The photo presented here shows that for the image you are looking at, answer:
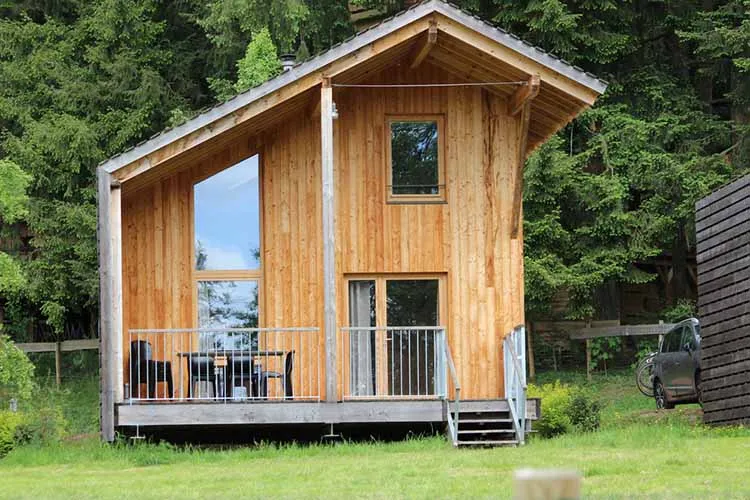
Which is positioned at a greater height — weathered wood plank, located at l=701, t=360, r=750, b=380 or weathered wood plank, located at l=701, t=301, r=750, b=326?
weathered wood plank, located at l=701, t=301, r=750, b=326

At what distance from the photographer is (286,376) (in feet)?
59.9

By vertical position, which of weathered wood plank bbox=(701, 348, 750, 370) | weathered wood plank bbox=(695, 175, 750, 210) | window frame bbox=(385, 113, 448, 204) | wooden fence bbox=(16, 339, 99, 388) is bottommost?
weathered wood plank bbox=(701, 348, 750, 370)

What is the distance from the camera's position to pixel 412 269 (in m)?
19.2

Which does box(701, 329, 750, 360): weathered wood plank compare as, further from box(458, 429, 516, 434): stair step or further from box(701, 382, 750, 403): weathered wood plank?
box(458, 429, 516, 434): stair step

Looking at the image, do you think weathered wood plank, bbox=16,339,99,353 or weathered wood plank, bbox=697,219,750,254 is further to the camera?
weathered wood plank, bbox=16,339,99,353

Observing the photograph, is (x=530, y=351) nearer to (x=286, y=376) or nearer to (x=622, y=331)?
(x=622, y=331)

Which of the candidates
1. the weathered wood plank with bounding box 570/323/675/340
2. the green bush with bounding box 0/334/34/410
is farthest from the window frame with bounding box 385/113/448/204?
the weathered wood plank with bounding box 570/323/675/340

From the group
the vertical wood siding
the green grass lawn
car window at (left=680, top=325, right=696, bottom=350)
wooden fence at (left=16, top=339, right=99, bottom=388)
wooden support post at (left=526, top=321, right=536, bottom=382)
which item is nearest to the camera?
the green grass lawn

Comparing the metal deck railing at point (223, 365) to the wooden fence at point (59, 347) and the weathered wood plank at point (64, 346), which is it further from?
the weathered wood plank at point (64, 346)

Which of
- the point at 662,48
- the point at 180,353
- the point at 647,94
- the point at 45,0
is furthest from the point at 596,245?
the point at 45,0

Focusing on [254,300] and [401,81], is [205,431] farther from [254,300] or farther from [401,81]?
[401,81]

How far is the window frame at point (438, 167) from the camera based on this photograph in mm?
19391

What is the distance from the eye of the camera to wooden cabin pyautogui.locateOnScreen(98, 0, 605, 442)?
18953 millimetres

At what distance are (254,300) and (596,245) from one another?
33.8ft
